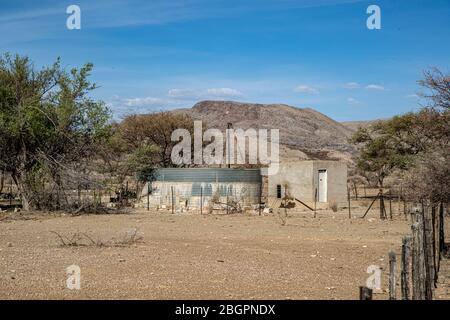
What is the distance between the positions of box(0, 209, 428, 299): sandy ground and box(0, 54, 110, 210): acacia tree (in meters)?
4.79

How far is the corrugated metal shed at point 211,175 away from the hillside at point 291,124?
116 ft

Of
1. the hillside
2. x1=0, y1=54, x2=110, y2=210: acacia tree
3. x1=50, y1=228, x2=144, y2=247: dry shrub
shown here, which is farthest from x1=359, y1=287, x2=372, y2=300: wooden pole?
the hillside

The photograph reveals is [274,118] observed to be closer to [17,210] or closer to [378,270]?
[17,210]

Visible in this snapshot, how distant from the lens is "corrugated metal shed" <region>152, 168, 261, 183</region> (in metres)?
29.1

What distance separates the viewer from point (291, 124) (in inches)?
3610

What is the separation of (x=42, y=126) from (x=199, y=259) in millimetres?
16115

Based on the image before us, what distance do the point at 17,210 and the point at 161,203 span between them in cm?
752

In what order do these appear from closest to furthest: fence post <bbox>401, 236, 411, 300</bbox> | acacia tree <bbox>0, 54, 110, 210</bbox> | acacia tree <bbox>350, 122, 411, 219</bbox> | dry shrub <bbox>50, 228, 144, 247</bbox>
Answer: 1. fence post <bbox>401, 236, 411, 300</bbox>
2. dry shrub <bbox>50, 228, 144, 247</bbox>
3. acacia tree <bbox>0, 54, 110, 210</bbox>
4. acacia tree <bbox>350, 122, 411, 219</bbox>

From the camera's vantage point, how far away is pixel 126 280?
9.88 metres

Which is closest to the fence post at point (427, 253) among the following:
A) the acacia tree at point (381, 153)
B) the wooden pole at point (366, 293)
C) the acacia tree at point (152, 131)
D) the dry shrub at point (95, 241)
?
the wooden pole at point (366, 293)

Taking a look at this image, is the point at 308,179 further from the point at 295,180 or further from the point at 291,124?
the point at 291,124

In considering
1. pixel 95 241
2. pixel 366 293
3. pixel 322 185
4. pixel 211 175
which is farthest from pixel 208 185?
pixel 366 293

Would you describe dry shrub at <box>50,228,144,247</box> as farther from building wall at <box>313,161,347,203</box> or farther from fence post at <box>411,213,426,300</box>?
building wall at <box>313,161,347,203</box>
